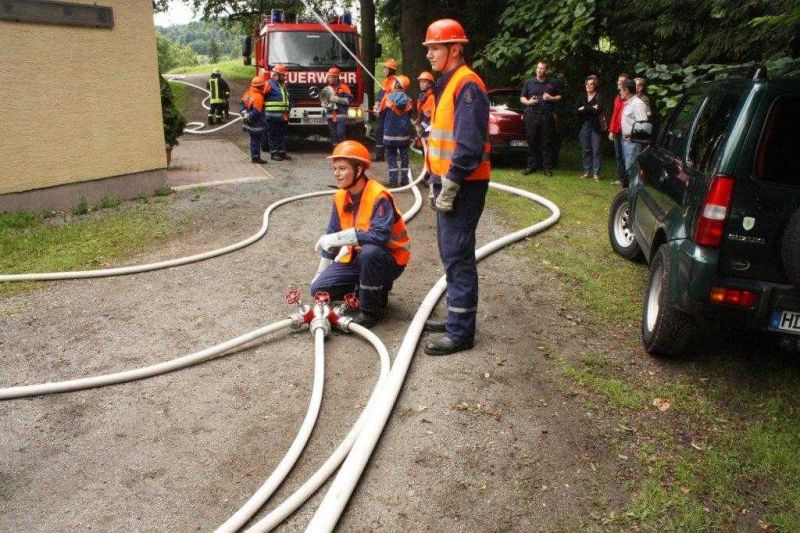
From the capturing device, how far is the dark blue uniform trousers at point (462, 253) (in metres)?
4.01

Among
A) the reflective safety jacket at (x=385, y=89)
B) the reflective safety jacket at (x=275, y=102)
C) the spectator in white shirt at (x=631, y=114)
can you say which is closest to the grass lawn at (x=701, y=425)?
the spectator in white shirt at (x=631, y=114)

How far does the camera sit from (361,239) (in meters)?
4.53

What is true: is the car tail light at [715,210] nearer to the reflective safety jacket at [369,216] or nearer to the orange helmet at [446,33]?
the orange helmet at [446,33]

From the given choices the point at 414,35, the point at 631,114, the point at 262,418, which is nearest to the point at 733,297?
the point at 262,418

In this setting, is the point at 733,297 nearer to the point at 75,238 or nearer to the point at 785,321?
the point at 785,321

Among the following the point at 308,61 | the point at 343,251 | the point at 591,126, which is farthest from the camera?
the point at 308,61

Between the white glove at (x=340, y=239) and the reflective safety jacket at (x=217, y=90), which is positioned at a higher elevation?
the reflective safety jacket at (x=217, y=90)

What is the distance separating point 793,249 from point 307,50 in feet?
38.2

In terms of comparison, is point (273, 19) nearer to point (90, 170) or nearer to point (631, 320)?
point (90, 170)

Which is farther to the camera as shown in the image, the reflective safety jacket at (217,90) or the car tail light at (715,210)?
the reflective safety jacket at (217,90)

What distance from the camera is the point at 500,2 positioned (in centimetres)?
1542

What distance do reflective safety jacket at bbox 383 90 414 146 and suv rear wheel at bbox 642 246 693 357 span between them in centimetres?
568

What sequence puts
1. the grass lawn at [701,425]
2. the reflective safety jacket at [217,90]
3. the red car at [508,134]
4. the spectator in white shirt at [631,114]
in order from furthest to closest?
the reflective safety jacket at [217,90], the red car at [508,134], the spectator in white shirt at [631,114], the grass lawn at [701,425]

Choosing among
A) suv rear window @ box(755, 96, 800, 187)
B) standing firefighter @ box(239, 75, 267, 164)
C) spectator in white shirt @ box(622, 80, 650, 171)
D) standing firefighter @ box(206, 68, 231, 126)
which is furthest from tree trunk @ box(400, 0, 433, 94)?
suv rear window @ box(755, 96, 800, 187)
